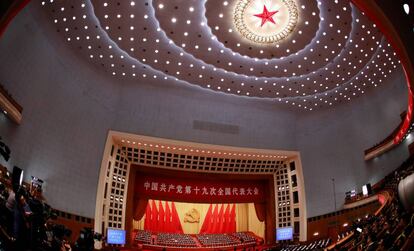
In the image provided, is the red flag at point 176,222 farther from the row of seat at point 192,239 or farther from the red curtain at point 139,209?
the red curtain at point 139,209

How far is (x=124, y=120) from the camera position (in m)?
14.4

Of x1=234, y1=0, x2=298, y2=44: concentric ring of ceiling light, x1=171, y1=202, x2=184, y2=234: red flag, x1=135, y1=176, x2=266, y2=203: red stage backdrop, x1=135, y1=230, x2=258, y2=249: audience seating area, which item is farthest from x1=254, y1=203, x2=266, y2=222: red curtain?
x1=234, y1=0, x2=298, y2=44: concentric ring of ceiling light

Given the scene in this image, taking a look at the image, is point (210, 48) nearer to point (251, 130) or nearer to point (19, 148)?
point (251, 130)

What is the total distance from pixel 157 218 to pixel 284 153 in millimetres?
7940

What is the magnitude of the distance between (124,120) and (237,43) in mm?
5658

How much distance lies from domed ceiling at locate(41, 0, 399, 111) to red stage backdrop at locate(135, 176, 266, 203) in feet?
15.3

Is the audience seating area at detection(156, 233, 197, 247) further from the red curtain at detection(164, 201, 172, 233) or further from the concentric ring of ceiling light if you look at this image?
the concentric ring of ceiling light

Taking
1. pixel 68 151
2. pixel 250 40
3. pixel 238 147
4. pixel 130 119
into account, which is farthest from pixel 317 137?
pixel 68 151

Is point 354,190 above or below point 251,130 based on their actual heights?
below

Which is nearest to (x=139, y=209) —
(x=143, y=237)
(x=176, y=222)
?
(x=143, y=237)

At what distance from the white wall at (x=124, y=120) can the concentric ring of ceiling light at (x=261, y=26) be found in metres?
4.01

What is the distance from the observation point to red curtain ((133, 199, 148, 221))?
49.6ft

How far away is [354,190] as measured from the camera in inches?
581

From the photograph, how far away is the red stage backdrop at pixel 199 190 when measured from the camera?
620 inches
